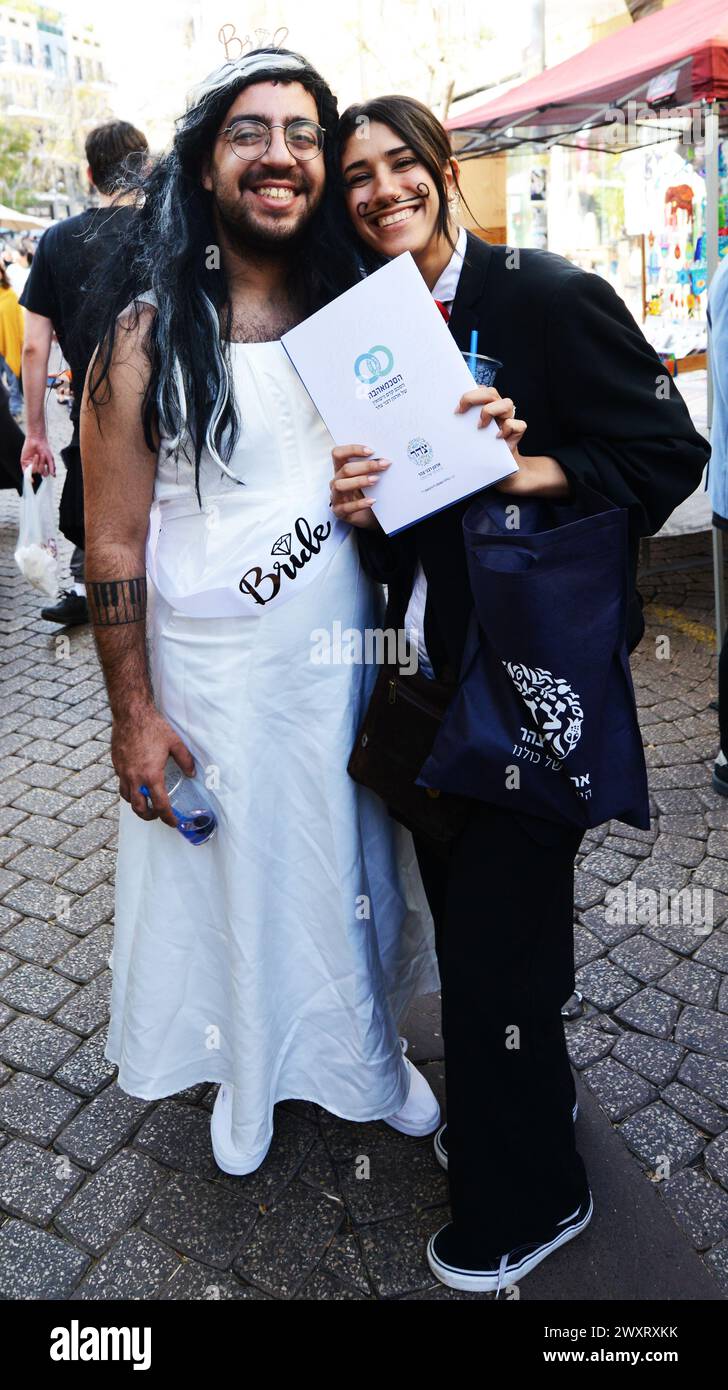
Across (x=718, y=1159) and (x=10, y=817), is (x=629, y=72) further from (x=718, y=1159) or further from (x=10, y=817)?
(x=718, y=1159)

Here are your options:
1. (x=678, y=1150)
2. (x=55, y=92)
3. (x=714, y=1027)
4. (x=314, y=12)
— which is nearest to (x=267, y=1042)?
(x=678, y=1150)

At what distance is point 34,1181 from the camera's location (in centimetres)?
242

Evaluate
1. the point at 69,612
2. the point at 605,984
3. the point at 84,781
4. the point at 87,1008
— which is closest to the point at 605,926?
the point at 605,984

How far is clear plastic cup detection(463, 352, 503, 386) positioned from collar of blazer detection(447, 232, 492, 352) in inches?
1.9

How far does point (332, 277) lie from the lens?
1.99m

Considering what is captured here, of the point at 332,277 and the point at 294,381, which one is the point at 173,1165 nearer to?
the point at 294,381

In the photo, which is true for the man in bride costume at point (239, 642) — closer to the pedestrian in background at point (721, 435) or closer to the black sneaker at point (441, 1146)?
the black sneaker at point (441, 1146)

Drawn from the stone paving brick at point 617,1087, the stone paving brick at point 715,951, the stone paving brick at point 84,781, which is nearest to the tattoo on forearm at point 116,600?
the stone paving brick at point 617,1087

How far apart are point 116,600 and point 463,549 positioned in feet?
2.12

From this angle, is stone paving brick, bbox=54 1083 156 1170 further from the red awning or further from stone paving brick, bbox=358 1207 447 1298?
the red awning

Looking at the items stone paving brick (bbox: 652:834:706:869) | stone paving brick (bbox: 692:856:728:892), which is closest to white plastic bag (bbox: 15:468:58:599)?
stone paving brick (bbox: 652:834:706:869)

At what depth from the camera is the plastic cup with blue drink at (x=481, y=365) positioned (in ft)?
5.87

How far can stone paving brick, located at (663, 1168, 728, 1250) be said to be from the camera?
2.20m

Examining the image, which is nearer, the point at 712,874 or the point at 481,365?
the point at 481,365
